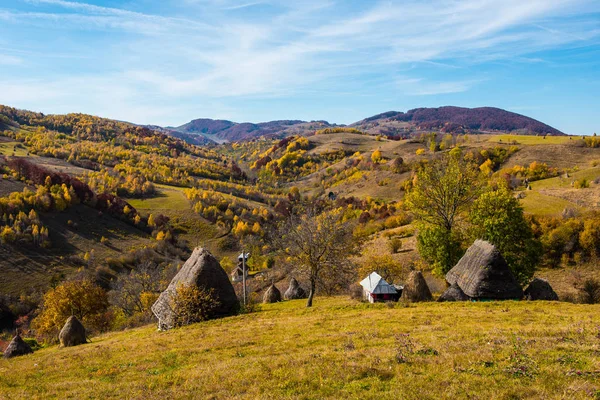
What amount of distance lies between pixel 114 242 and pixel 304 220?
108361mm

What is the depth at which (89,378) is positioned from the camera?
1666 cm

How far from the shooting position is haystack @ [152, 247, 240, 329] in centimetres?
3183

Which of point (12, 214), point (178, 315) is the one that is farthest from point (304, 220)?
point (12, 214)

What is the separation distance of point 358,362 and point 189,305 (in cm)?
2013

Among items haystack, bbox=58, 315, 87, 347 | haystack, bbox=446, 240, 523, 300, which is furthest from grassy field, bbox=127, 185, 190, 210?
haystack, bbox=446, 240, 523, 300

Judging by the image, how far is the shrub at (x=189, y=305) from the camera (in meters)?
30.6

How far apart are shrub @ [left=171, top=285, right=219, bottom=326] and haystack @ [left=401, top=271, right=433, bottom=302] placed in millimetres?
16757

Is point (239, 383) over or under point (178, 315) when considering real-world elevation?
over

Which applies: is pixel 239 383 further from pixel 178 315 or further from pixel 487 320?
pixel 178 315

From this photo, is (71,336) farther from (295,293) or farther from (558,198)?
(558,198)

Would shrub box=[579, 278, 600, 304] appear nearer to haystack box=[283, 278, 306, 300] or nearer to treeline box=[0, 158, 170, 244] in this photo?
haystack box=[283, 278, 306, 300]

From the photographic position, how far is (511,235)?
36500mm

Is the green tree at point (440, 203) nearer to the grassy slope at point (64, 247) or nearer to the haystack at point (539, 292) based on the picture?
the haystack at point (539, 292)

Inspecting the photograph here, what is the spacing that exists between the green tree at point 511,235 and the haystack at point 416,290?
9526 millimetres
